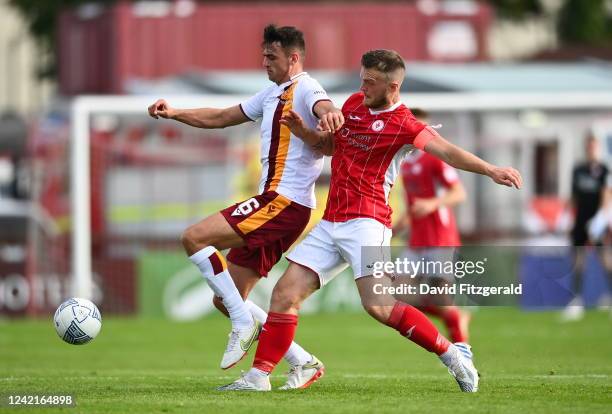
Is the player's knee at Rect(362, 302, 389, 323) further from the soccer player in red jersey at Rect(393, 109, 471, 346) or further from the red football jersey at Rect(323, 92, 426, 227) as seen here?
the soccer player in red jersey at Rect(393, 109, 471, 346)

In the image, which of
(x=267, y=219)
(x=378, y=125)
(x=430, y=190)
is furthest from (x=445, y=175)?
(x=378, y=125)

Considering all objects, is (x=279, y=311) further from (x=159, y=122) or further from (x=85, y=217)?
(x=159, y=122)

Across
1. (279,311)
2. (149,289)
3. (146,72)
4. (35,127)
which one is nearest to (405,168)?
(279,311)

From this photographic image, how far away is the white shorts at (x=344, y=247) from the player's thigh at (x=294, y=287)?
0.16 ft

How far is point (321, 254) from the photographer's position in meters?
10.4

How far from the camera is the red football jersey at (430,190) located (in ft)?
46.0

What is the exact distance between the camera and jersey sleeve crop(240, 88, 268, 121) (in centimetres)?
1099

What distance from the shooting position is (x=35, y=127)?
29.5m

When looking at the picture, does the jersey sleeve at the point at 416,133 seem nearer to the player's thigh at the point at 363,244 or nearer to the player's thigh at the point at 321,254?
the player's thigh at the point at 363,244

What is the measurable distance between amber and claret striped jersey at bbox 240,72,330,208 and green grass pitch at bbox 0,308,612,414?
4.90 feet

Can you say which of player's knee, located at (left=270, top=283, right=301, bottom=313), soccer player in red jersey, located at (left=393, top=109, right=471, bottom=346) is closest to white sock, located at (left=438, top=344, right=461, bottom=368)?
player's knee, located at (left=270, top=283, right=301, bottom=313)

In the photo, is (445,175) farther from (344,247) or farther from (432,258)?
(344,247)

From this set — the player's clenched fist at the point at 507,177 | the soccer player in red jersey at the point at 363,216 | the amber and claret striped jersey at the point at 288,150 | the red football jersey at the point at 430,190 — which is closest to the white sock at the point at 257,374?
the soccer player in red jersey at the point at 363,216

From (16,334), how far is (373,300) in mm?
10529
